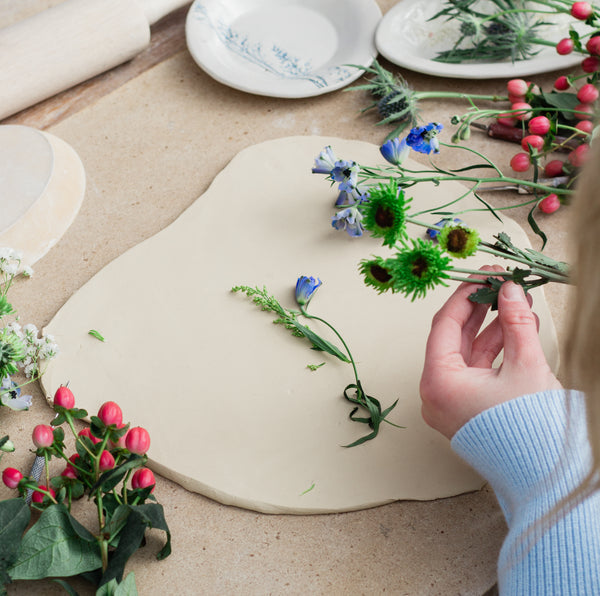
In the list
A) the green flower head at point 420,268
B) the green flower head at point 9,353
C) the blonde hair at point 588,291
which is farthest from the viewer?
the green flower head at point 9,353

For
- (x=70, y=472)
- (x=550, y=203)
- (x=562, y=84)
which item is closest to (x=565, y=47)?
(x=562, y=84)

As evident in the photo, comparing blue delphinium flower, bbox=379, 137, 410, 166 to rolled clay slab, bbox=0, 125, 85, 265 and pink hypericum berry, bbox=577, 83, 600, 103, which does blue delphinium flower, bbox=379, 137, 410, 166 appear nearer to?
pink hypericum berry, bbox=577, 83, 600, 103

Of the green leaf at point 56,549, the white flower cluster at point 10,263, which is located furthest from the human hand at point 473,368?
the white flower cluster at point 10,263

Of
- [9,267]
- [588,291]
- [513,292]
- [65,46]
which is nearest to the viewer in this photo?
[588,291]

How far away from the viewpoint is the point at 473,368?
62cm

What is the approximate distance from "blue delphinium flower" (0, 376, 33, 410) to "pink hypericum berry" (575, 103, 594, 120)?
809 millimetres

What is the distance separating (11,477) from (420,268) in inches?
18.3

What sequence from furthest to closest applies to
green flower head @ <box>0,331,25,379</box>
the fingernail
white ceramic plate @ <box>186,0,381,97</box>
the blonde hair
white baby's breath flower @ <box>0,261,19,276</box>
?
white ceramic plate @ <box>186,0,381,97</box>
white baby's breath flower @ <box>0,261,19,276</box>
green flower head @ <box>0,331,25,379</box>
the fingernail
the blonde hair

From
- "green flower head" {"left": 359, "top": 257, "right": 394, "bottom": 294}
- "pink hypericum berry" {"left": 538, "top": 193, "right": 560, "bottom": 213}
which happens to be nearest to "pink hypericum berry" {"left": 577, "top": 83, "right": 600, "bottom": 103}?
"pink hypericum berry" {"left": 538, "top": 193, "right": 560, "bottom": 213}

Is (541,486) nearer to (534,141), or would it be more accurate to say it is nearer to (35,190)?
(534,141)

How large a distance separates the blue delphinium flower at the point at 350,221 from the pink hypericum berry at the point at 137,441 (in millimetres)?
358

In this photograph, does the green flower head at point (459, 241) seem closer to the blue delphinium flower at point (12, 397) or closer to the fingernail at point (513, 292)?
the fingernail at point (513, 292)

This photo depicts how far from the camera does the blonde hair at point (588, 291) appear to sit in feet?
1.11

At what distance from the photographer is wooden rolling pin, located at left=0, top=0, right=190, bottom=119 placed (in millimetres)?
1020
